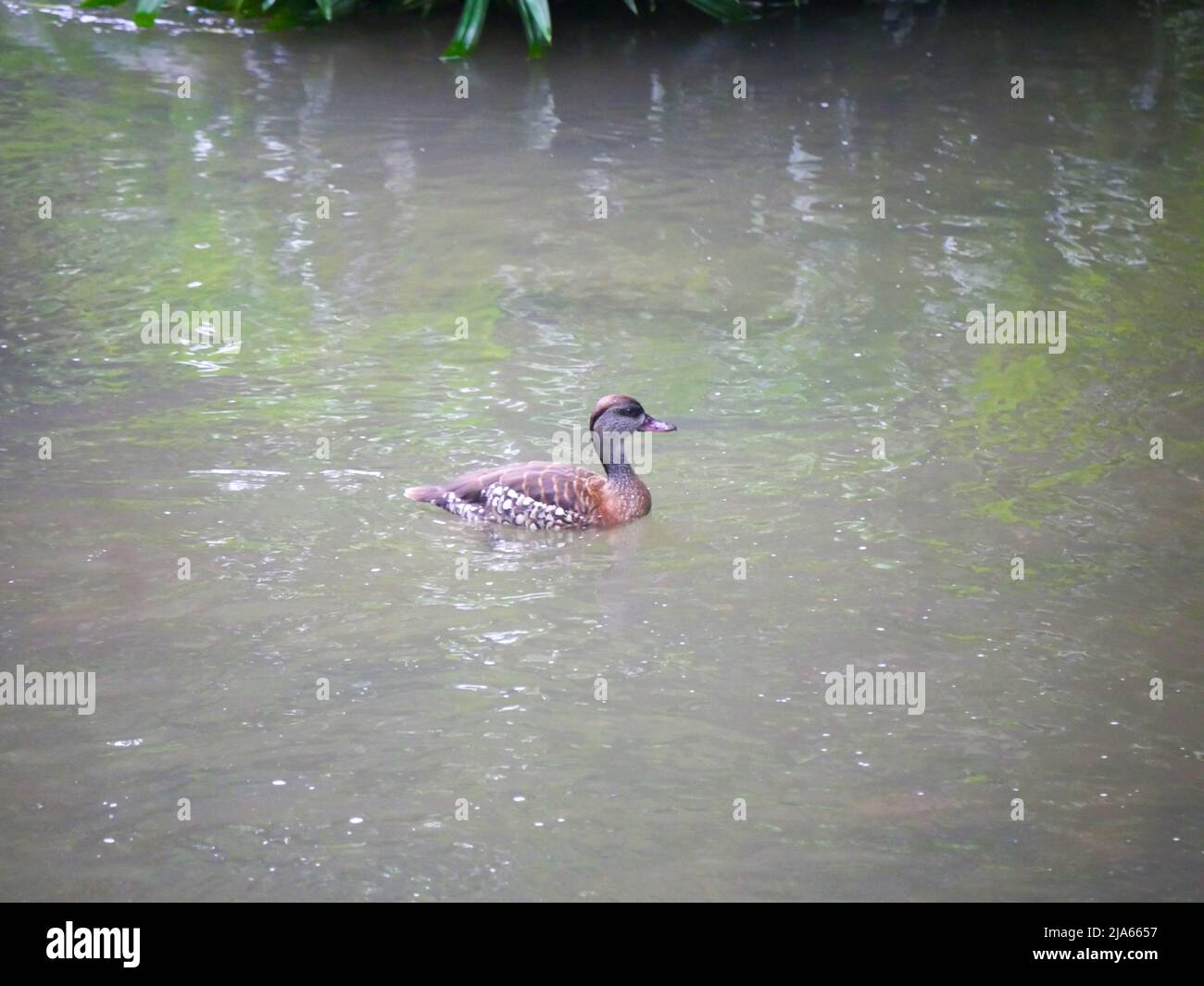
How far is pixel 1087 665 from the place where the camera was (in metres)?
6.56

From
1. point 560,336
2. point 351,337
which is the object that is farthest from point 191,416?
point 560,336

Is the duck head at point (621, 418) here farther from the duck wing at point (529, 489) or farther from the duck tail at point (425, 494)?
the duck tail at point (425, 494)

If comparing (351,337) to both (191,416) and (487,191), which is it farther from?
(487,191)

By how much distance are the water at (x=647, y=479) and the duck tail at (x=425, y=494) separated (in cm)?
9

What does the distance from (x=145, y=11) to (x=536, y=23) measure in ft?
12.5

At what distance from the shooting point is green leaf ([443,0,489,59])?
1504cm

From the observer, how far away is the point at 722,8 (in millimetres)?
16547

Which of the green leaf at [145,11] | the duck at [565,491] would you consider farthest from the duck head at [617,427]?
the green leaf at [145,11]

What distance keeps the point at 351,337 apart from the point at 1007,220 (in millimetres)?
5164

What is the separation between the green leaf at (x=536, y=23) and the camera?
14906 mm

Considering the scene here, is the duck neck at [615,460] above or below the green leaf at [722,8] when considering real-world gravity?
below

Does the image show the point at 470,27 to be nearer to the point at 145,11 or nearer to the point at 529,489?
the point at 145,11

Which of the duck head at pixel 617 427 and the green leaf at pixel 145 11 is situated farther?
the green leaf at pixel 145 11
